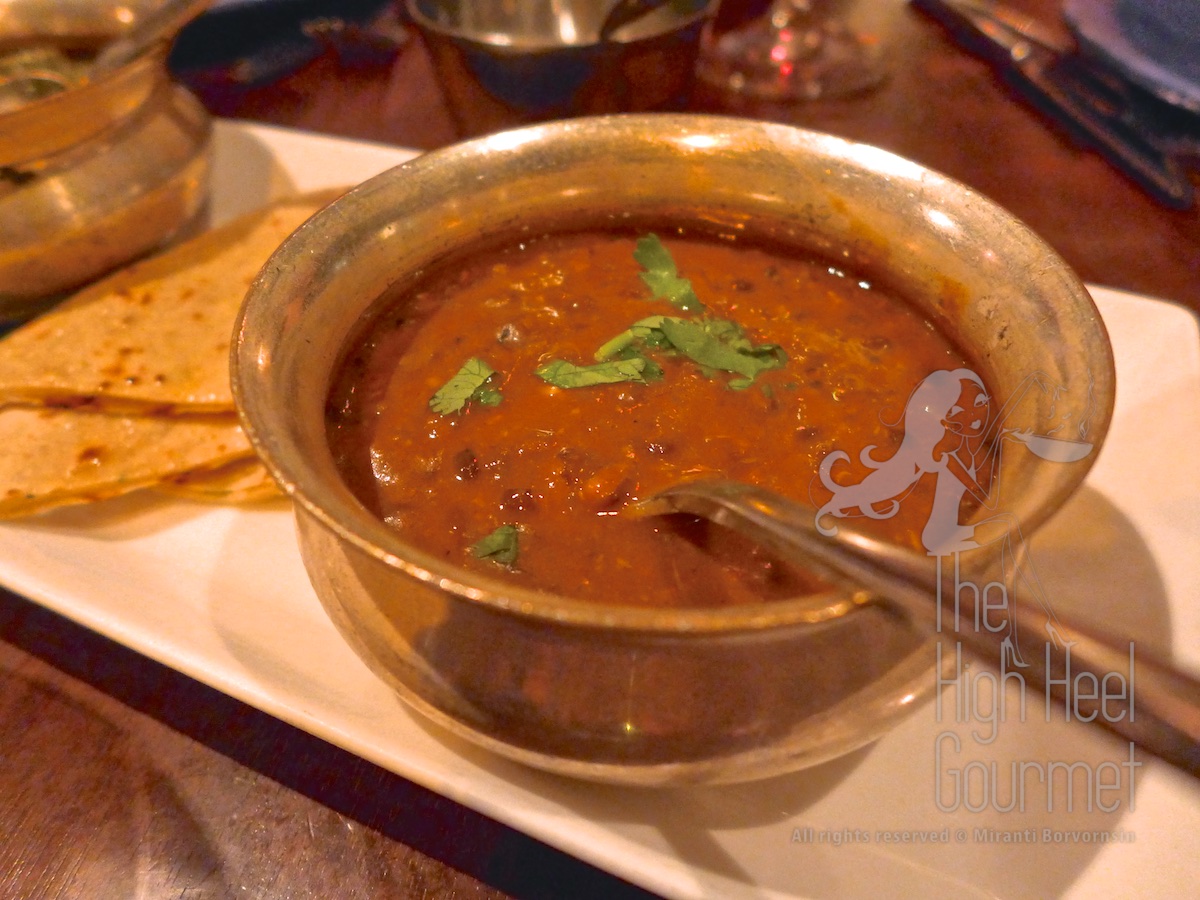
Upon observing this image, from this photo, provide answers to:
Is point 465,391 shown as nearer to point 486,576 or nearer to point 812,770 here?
point 486,576

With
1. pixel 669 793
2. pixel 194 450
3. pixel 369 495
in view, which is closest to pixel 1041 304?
pixel 669 793

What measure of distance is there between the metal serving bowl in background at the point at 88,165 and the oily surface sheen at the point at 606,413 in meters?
1.20

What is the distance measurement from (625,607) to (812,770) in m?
0.56

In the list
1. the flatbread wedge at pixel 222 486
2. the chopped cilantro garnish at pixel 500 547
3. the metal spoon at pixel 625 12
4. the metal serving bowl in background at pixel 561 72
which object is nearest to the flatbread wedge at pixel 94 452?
the flatbread wedge at pixel 222 486

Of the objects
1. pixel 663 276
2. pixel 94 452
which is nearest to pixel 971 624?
pixel 663 276

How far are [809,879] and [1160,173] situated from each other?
2.61 meters

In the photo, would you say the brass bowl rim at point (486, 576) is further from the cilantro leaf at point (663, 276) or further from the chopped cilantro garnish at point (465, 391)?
the cilantro leaf at point (663, 276)

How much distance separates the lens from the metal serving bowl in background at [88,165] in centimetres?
210

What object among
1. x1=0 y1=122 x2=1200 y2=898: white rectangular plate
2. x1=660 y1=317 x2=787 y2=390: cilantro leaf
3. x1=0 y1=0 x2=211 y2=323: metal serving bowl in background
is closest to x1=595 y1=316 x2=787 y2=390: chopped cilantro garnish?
x1=660 y1=317 x2=787 y2=390: cilantro leaf

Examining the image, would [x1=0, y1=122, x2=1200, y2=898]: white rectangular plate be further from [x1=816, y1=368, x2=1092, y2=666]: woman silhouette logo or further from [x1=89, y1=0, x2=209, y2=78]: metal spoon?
[x1=89, y1=0, x2=209, y2=78]: metal spoon

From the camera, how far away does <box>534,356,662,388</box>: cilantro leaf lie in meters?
1.45

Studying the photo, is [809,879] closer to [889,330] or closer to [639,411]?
[639,411]

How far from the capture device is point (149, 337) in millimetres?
2031

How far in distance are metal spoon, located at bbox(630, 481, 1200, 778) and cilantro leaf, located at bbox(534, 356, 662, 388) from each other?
38 cm
